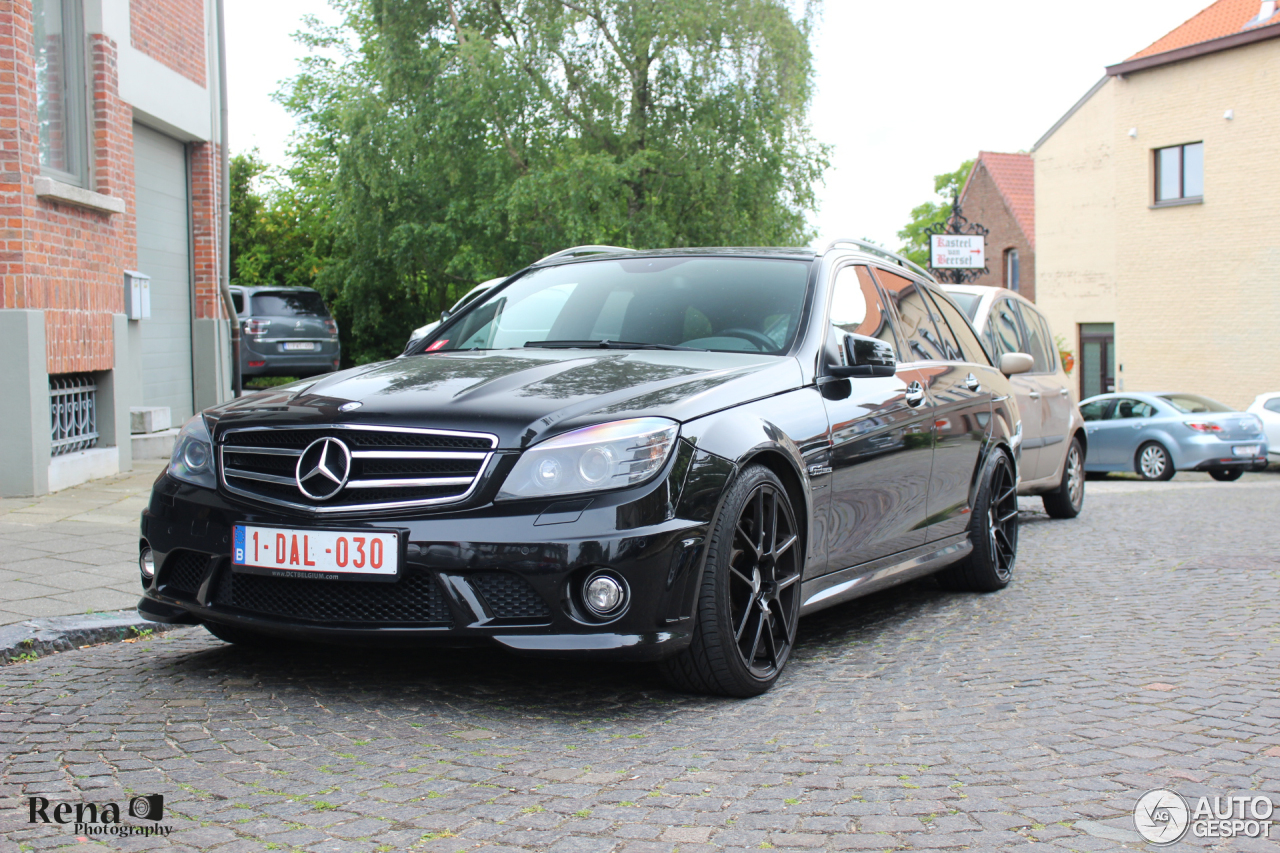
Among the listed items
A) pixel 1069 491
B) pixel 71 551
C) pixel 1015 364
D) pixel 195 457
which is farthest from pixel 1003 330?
pixel 195 457

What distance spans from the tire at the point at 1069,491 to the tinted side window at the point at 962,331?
357 centimetres

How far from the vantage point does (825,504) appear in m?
4.66

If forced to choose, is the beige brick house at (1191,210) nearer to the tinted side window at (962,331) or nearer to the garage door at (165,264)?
the garage door at (165,264)

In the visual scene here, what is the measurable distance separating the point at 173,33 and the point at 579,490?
11821 millimetres

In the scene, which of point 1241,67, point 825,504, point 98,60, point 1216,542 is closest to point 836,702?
point 825,504

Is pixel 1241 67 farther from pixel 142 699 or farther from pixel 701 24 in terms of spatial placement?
pixel 142 699

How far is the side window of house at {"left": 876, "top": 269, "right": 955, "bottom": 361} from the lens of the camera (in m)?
5.97

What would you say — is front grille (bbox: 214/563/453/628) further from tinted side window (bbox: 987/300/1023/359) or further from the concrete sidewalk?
tinted side window (bbox: 987/300/1023/359)

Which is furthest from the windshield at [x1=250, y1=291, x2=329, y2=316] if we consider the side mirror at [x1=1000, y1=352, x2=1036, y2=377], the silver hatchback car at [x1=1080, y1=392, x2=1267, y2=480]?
the side mirror at [x1=1000, y1=352, x2=1036, y2=377]

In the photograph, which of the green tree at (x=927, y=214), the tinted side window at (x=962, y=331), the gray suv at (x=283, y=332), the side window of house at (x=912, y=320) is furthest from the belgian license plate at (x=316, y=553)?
the green tree at (x=927, y=214)

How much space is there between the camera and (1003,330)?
32.5 feet

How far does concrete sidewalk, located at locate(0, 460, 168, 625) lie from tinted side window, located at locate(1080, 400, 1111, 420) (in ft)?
52.1

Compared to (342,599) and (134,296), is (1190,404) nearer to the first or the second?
(134,296)

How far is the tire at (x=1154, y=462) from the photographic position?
768 inches
